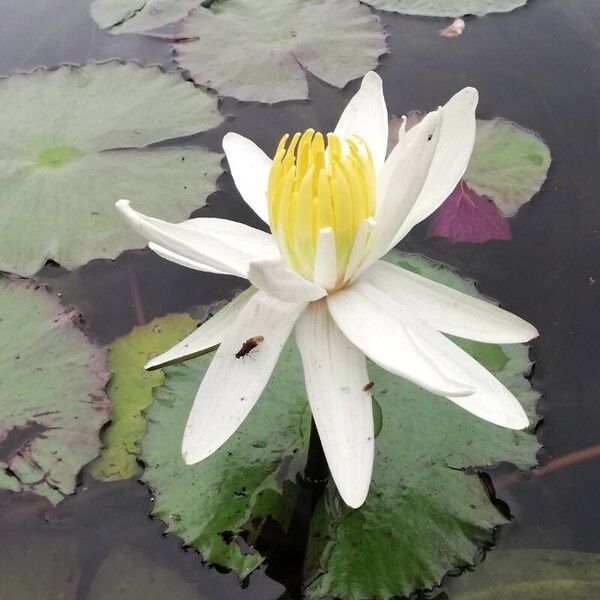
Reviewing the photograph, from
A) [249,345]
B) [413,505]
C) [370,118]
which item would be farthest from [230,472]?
[370,118]

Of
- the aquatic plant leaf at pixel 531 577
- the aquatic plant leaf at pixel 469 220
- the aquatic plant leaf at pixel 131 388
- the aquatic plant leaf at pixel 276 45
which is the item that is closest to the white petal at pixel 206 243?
the aquatic plant leaf at pixel 131 388

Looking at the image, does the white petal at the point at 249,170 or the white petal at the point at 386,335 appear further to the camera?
the white petal at the point at 249,170

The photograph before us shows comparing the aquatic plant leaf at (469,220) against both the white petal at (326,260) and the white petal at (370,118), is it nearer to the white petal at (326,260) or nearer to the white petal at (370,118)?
the white petal at (370,118)

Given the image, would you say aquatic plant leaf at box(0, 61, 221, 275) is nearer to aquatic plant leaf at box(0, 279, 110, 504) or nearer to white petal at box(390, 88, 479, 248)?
aquatic plant leaf at box(0, 279, 110, 504)

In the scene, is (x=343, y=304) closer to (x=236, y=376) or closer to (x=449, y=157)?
(x=236, y=376)

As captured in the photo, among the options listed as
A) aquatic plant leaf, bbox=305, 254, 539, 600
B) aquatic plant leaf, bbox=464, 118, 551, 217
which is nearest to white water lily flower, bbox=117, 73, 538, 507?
aquatic plant leaf, bbox=305, 254, 539, 600
